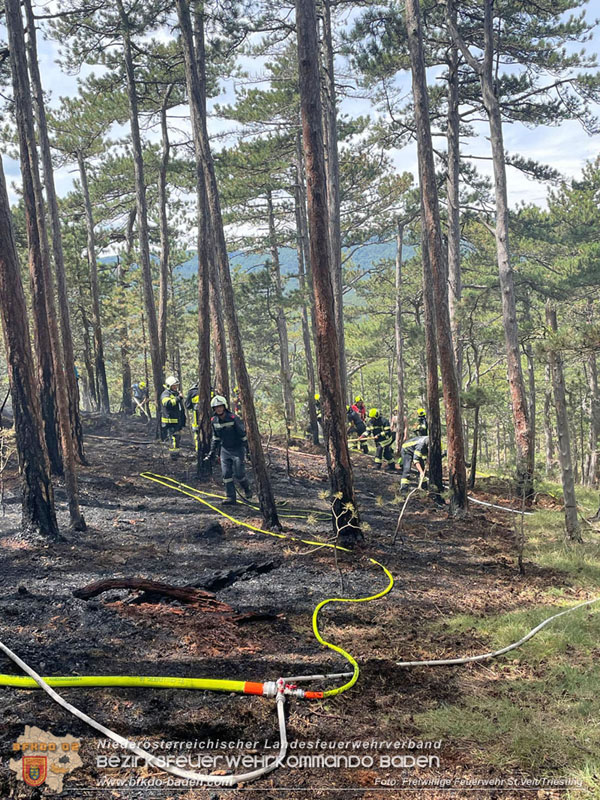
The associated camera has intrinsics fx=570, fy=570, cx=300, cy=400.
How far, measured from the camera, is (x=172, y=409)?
14.7 m

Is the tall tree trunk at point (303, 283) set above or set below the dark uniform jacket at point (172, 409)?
above

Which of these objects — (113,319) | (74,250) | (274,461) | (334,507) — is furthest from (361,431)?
(74,250)

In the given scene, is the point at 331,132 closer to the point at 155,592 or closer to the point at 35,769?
the point at 155,592

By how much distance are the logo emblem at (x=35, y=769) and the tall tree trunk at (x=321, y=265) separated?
17.5 feet

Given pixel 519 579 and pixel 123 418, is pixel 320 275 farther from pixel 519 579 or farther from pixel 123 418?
pixel 123 418

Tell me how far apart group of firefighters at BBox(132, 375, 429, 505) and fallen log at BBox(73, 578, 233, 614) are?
4.07 metres

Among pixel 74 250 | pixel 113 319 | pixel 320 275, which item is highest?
pixel 74 250

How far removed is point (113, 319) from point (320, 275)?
15.7 m

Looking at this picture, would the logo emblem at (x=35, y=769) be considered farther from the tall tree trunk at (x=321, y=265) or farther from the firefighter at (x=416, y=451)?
the firefighter at (x=416, y=451)

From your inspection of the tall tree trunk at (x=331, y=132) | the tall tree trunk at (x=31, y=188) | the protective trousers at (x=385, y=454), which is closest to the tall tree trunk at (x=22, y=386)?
the tall tree trunk at (x=31, y=188)

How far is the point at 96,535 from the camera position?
8656 millimetres

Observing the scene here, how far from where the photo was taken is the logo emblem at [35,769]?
119 inches

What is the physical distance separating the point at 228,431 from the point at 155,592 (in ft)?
16.4

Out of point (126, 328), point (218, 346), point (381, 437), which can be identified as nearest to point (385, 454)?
point (381, 437)
